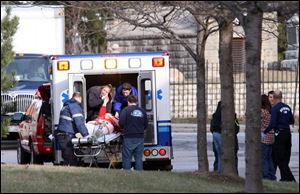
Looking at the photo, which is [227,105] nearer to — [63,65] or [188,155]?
[63,65]

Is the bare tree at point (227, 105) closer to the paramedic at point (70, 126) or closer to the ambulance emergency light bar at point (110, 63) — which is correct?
the ambulance emergency light bar at point (110, 63)

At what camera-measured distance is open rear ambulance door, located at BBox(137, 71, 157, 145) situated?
52.4 ft

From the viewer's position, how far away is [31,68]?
25.8m

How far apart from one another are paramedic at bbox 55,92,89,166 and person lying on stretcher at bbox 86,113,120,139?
0.30 m

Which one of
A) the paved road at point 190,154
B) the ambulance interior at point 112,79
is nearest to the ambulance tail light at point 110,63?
the ambulance interior at point 112,79

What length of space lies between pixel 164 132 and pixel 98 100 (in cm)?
156

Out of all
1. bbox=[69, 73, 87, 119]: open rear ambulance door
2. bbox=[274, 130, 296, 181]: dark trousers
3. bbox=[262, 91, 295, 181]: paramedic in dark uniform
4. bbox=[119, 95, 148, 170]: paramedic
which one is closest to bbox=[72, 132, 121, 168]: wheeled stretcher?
bbox=[119, 95, 148, 170]: paramedic

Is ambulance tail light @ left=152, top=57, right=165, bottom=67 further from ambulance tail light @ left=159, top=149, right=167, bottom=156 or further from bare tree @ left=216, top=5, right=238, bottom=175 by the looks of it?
bare tree @ left=216, top=5, right=238, bottom=175

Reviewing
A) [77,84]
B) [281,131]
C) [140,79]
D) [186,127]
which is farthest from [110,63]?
[186,127]

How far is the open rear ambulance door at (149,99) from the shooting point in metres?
16.0

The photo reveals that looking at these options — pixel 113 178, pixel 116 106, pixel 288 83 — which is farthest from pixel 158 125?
pixel 288 83

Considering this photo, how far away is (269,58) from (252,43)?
29814 mm

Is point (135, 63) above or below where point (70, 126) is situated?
above

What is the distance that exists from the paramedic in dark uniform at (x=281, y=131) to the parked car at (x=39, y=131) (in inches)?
175
